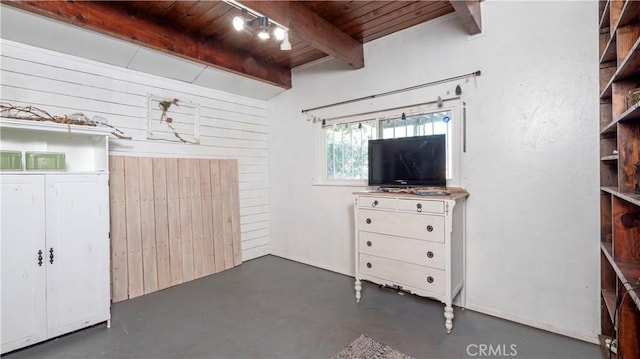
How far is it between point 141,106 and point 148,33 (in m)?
0.81

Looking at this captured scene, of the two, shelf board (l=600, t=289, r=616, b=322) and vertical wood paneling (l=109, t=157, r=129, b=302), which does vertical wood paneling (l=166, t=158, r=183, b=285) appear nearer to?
vertical wood paneling (l=109, t=157, r=129, b=302)

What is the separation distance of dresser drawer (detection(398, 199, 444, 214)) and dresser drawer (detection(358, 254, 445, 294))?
47 cm

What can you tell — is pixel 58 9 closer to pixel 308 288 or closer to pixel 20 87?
pixel 20 87

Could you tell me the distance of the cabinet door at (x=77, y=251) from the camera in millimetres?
2121

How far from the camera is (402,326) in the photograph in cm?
228

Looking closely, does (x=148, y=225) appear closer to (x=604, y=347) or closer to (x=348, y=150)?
(x=348, y=150)

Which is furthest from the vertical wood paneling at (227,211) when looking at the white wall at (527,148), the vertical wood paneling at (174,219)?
the white wall at (527,148)

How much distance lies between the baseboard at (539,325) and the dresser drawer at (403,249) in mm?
696

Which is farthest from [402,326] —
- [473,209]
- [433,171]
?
[433,171]

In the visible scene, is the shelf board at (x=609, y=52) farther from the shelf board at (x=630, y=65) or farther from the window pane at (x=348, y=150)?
the window pane at (x=348, y=150)

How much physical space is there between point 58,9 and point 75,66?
2.10 feet

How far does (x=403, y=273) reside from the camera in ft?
8.02

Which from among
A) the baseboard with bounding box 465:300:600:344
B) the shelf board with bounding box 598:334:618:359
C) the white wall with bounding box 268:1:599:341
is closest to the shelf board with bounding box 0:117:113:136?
the white wall with bounding box 268:1:599:341

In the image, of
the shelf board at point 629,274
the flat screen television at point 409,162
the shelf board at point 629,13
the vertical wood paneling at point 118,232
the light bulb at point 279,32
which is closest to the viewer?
the shelf board at point 629,274
